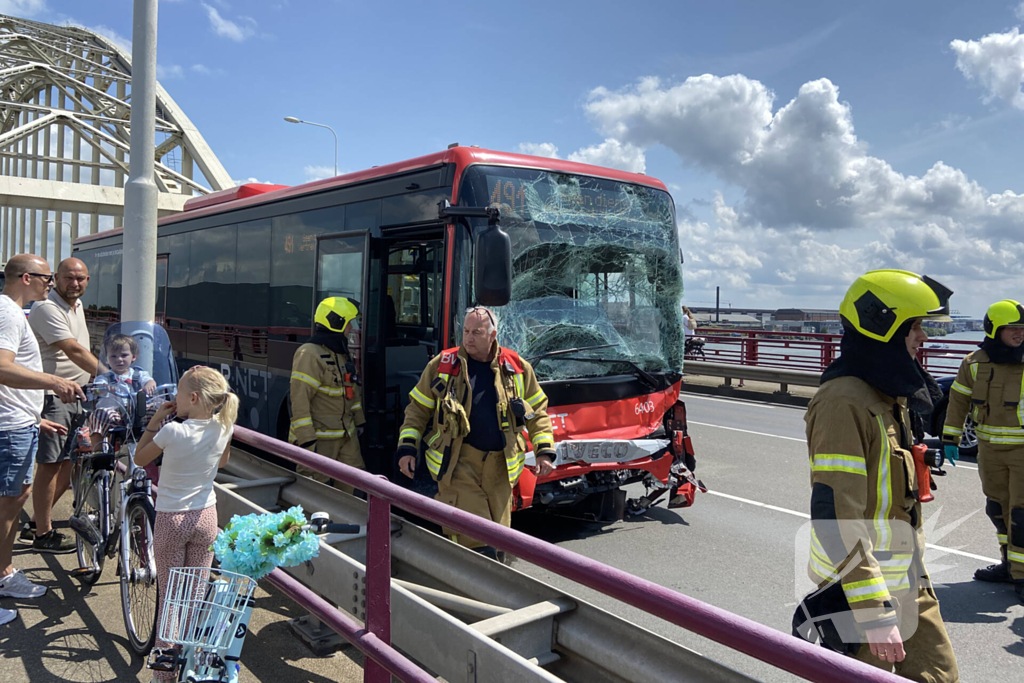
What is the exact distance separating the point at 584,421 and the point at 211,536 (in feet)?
10.3

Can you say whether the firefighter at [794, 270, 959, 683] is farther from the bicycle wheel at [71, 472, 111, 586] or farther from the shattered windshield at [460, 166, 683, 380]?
the bicycle wheel at [71, 472, 111, 586]

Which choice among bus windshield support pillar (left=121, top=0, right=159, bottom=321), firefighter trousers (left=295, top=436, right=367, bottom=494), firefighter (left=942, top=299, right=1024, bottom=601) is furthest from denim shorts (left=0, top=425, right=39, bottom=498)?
firefighter (left=942, top=299, right=1024, bottom=601)

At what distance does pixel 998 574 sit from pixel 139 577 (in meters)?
5.70

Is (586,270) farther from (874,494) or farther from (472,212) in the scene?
(874,494)

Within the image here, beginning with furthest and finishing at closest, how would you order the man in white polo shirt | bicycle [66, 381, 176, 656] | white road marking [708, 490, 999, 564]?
white road marking [708, 490, 999, 564] < the man in white polo shirt < bicycle [66, 381, 176, 656]

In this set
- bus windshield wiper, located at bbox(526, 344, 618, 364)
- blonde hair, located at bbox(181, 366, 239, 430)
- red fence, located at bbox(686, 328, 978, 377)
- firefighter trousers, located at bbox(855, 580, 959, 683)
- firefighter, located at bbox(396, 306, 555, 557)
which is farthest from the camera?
red fence, located at bbox(686, 328, 978, 377)

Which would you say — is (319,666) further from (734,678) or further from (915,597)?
(915,597)

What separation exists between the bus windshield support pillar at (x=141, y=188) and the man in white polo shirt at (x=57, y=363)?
0.44m

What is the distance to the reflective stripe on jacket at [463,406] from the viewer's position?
4.30 m

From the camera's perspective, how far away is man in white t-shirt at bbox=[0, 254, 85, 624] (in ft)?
13.7

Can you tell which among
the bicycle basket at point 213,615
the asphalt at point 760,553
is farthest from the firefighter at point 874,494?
the bicycle basket at point 213,615

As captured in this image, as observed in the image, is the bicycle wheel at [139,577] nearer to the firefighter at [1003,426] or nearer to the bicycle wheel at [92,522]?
the bicycle wheel at [92,522]

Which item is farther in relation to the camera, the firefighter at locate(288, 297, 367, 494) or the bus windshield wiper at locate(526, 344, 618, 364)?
the bus windshield wiper at locate(526, 344, 618, 364)

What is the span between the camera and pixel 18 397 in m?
4.52
